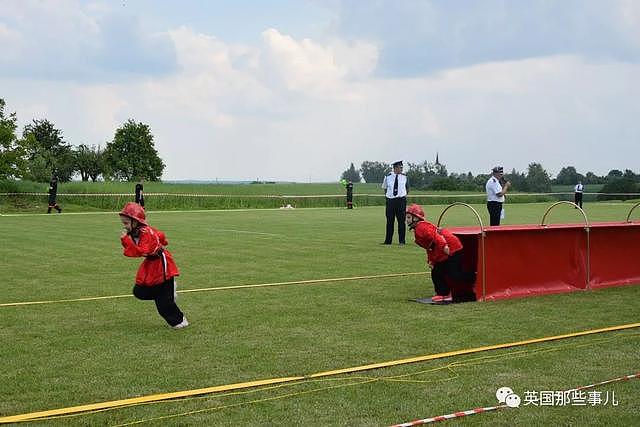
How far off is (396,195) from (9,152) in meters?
36.1

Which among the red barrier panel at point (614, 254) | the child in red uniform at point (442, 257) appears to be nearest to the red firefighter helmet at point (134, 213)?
the child in red uniform at point (442, 257)

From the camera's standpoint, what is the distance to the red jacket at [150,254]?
7715mm

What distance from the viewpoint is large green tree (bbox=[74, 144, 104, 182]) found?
80.6 metres

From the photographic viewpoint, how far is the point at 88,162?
81.2 m

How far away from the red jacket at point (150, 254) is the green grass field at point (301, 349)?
0.55 m

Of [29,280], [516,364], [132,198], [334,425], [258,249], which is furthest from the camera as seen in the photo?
[132,198]

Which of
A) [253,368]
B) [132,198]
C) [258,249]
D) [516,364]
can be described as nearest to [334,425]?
[253,368]

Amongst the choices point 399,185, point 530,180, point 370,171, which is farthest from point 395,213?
point 370,171

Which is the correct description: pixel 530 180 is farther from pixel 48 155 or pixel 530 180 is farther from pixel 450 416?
pixel 450 416

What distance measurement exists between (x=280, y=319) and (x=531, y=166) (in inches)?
3004

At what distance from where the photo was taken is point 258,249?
55.5 feet

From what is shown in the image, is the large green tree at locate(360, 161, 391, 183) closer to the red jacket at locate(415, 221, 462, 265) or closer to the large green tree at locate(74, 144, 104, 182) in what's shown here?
the large green tree at locate(74, 144, 104, 182)

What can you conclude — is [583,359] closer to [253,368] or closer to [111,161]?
[253,368]

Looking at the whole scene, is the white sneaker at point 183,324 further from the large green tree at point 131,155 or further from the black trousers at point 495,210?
the large green tree at point 131,155
